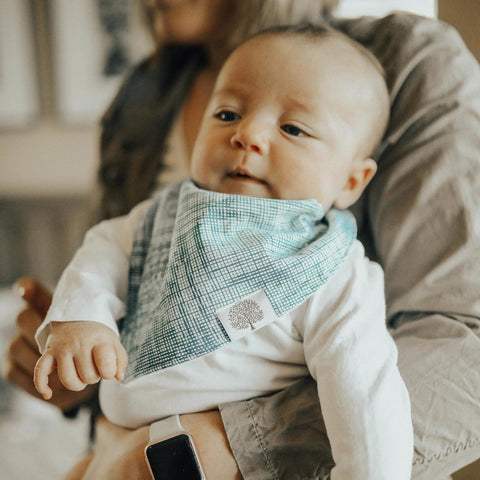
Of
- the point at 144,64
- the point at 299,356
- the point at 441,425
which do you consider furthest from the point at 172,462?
the point at 144,64

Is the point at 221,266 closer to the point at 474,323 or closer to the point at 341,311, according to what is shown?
the point at 341,311

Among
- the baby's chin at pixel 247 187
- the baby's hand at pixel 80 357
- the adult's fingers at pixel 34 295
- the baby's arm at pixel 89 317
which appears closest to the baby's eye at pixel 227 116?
the baby's chin at pixel 247 187

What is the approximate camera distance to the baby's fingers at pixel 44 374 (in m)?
0.54

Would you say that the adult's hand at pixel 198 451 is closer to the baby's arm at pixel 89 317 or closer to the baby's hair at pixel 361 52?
the baby's arm at pixel 89 317

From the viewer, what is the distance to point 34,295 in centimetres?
89

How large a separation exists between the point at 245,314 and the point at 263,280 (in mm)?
47

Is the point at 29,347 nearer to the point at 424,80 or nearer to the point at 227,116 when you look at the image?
the point at 227,116

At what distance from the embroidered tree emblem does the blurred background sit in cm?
153

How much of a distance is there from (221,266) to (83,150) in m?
2.11

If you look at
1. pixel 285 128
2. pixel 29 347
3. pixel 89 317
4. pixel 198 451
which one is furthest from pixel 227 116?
pixel 29 347

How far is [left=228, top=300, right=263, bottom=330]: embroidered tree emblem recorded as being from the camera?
23.4 inches

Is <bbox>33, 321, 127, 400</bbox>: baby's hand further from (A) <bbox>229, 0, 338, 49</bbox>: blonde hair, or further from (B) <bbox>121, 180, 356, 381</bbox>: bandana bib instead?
(A) <bbox>229, 0, 338, 49</bbox>: blonde hair

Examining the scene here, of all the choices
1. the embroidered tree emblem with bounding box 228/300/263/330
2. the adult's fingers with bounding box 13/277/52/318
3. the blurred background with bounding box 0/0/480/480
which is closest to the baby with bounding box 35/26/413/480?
the embroidered tree emblem with bounding box 228/300/263/330

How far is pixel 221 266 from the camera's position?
1.98 ft
